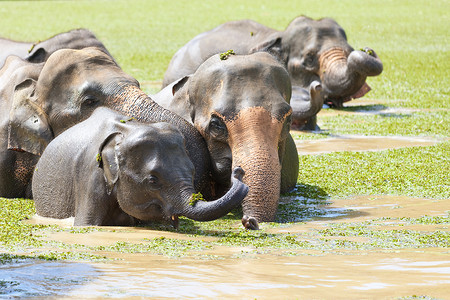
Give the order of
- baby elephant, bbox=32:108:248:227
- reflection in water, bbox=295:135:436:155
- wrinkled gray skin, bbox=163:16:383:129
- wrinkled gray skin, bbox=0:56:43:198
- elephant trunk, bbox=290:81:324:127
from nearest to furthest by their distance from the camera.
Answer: baby elephant, bbox=32:108:248:227, wrinkled gray skin, bbox=0:56:43:198, reflection in water, bbox=295:135:436:155, elephant trunk, bbox=290:81:324:127, wrinkled gray skin, bbox=163:16:383:129

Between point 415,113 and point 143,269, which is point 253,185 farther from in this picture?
point 415,113

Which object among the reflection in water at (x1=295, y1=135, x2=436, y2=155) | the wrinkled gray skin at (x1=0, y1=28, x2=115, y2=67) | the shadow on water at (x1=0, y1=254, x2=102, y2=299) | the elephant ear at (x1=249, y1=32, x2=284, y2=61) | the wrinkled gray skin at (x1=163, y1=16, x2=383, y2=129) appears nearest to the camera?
the shadow on water at (x1=0, y1=254, x2=102, y2=299)

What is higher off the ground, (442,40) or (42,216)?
(442,40)

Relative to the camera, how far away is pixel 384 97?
1845cm

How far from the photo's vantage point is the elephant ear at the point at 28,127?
9.48m

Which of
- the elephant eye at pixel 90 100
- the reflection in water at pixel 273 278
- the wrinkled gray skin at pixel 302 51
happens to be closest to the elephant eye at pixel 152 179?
the reflection in water at pixel 273 278

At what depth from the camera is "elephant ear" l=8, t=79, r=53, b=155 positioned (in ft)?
31.1

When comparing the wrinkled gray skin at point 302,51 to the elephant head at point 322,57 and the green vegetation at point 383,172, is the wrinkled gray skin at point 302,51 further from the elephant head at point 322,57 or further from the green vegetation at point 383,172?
the green vegetation at point 383,172

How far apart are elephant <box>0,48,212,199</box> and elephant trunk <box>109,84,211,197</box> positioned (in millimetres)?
13

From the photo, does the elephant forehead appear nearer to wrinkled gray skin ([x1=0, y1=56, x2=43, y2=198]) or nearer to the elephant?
the elephant

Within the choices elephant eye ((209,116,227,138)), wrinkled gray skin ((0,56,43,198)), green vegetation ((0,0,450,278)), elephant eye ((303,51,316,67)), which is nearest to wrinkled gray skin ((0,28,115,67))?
wrinkled gray skin ((0,56,43,198))

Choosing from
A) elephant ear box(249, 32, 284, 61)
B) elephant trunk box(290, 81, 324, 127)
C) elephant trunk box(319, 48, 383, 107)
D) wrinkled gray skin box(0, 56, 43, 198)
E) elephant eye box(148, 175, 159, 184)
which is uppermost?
elephant ear box(249, 32, 284, 61)

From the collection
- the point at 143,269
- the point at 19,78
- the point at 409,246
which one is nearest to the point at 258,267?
the point at 143,269

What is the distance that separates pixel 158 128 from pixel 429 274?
264 centimetres
